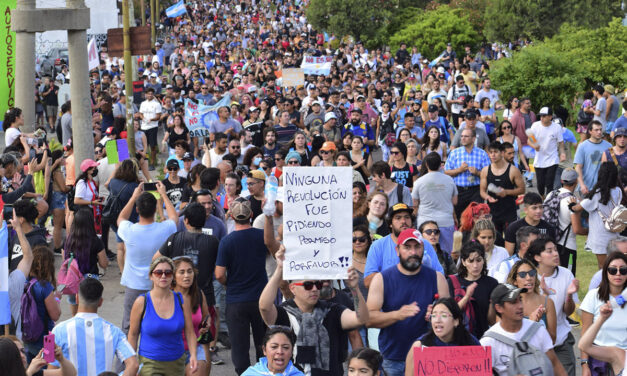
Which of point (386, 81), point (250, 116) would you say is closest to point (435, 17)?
point (386, 81)

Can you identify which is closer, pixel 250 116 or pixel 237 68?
pixel 250 116

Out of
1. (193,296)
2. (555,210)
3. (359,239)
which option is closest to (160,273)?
(193,296)

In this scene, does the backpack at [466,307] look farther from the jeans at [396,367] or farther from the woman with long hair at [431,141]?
the woman with long hair at [431,141]

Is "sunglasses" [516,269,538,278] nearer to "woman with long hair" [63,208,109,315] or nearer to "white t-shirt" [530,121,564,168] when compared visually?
"woman with long hair" [63,208,109,315]

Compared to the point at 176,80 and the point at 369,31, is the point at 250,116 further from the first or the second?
the point at 369,31

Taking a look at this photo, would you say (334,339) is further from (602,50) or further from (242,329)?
(602,50)

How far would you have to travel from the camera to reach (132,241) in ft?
30.0

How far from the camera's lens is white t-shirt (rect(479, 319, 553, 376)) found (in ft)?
21.7

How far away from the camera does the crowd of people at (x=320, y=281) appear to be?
22.8 ft

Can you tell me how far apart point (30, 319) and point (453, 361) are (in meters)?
3.70

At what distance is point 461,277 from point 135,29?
9808 mm

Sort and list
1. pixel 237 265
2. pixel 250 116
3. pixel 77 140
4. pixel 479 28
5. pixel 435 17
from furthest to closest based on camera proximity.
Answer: pixel 479 28, pixel 435 17, pixel 250 116, pixel 77 140, pixel 237 265

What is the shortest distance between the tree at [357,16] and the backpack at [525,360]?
37.4 meters

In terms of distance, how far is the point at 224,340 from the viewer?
33.6 feet
